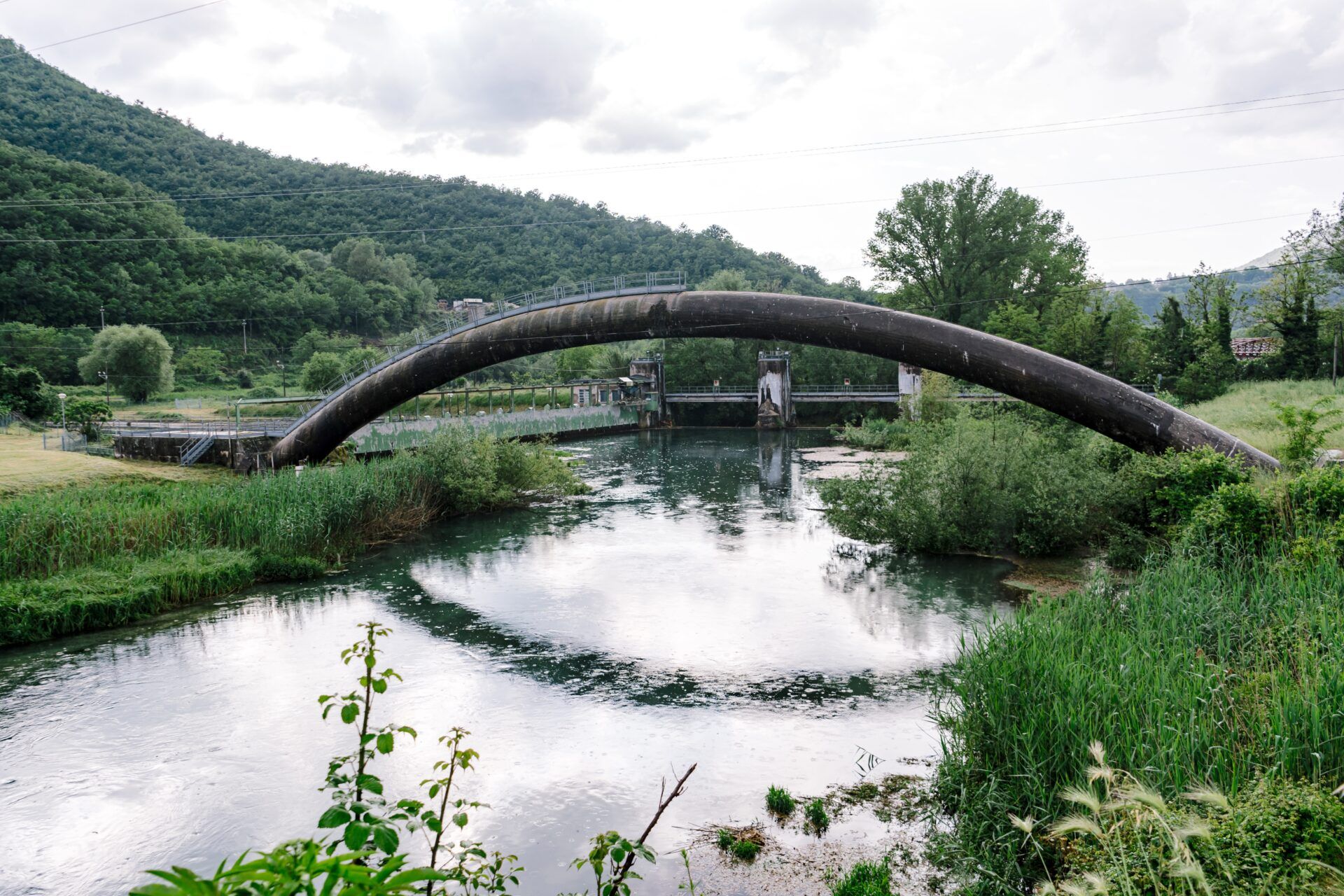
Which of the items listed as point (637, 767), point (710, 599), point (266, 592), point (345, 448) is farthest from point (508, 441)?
point (637, 767)

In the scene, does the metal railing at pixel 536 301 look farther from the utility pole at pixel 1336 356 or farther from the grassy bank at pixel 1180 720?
the utility pole at pixel 1336 356

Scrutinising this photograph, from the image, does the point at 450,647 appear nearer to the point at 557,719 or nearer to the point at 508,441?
the point at 557,719

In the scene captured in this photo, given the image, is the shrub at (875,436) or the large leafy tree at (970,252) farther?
the large leafy tree at (970,252)

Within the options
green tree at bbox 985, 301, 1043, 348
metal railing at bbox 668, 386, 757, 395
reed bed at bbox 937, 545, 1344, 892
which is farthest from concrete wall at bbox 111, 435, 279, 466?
metal railing at bbox 668, 386, 757, 395

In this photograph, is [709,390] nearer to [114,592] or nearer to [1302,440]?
[1302,440]

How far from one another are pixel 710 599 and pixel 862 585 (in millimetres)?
2639

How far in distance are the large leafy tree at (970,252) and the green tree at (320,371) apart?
31.6 m

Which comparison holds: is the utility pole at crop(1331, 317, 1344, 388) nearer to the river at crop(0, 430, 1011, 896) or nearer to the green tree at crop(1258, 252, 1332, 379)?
the green tree at crop(1258, 252, 1332, 379)

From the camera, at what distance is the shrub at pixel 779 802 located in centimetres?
675

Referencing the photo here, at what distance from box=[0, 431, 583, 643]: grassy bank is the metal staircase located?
7.14 ft

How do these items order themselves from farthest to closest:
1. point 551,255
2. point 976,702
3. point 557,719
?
1. point 551,255
2. point 557,719
3. point 976,702

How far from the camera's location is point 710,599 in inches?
517

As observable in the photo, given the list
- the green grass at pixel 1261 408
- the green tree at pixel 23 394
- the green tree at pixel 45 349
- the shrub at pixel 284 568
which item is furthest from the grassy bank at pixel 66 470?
the green tree at pixel 45 349

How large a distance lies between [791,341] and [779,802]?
970 centimetres
